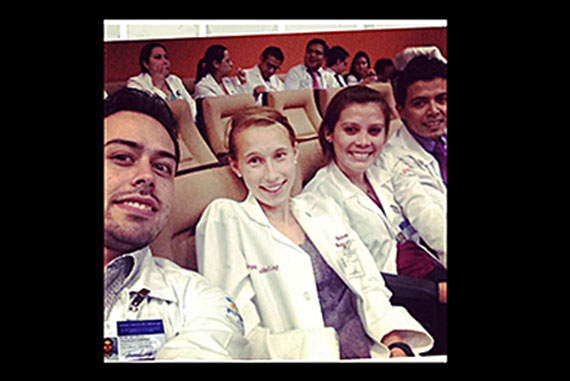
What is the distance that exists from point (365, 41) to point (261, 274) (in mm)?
1559

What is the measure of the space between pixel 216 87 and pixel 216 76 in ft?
0.22

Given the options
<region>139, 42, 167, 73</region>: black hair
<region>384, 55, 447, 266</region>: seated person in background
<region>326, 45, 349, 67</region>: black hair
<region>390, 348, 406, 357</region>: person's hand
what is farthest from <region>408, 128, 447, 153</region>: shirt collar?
<region>139, 42, 167, 73</region>: black hair

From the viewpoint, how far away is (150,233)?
3682 mm

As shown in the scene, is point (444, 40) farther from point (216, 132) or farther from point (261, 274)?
point (261, 274)

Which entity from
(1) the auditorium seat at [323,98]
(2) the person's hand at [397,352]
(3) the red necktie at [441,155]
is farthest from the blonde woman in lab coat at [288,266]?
(3) the red necktie at [441,155]

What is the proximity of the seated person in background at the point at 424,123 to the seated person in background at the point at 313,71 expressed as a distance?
17.7 inches

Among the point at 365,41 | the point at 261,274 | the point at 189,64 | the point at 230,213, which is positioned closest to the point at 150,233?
the point at 230,213

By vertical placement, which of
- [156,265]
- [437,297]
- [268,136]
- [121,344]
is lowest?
[121,344]

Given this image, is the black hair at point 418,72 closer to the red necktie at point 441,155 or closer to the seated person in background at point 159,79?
the red necktie at point 441,155

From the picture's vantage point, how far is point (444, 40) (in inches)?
143

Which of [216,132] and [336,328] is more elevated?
[216,132]

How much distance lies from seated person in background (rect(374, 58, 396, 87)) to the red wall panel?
33mm

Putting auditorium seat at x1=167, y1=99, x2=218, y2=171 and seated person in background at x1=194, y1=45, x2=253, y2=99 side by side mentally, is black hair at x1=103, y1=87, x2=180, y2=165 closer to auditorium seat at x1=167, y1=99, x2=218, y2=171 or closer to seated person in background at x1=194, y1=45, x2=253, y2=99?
auditorium seat at x1=167, y1=99, x2=218, y2=171

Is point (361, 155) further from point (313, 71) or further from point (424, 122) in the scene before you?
point (313, 71)
